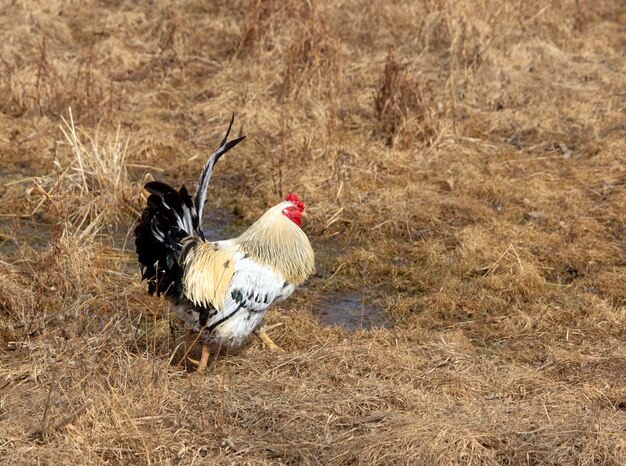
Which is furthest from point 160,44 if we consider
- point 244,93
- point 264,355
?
point 264,355

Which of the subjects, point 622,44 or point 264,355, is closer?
point 264,355

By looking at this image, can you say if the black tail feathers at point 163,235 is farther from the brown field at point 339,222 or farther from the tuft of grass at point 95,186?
the tuft of grass at point 95,186

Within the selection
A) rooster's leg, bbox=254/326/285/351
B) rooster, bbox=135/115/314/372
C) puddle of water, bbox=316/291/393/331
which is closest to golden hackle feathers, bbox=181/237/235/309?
rooster, bbox=135/115/314/372

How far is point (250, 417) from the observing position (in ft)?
14.5

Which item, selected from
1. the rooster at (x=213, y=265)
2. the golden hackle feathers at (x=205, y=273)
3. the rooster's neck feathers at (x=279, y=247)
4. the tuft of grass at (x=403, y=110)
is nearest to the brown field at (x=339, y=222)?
the tuft of grass at (x=403, y=110)

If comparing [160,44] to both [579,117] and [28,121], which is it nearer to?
[28,121]

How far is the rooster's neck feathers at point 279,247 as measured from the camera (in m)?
5.06

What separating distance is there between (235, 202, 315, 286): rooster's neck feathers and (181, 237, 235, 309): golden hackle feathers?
0.15 m

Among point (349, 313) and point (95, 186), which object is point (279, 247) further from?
point (95, 186)

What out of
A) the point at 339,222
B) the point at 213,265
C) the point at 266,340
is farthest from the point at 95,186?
the point at 213,265

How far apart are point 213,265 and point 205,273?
76 mm

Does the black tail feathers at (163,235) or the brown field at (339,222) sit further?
the black tail feathers at (163,235)

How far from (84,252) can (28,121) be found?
364cm

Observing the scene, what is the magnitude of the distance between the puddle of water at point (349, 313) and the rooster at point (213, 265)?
34.9 inches
